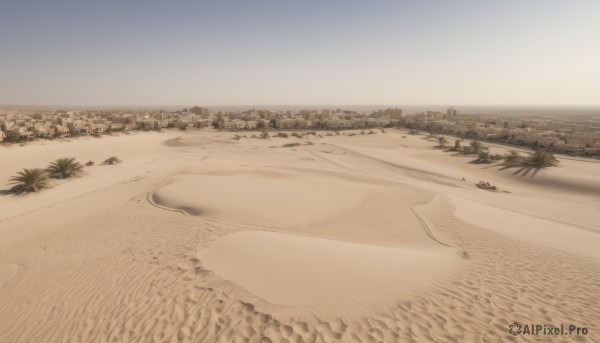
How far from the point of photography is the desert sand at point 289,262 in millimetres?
5164

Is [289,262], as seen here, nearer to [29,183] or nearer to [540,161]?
[29,183]

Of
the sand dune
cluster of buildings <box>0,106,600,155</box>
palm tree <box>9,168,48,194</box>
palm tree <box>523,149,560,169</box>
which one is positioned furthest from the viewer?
cluster of buildings <box>0,106,600,155</box>

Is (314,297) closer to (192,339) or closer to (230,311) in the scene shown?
(230,311)

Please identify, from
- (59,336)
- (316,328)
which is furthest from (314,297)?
(59,336)

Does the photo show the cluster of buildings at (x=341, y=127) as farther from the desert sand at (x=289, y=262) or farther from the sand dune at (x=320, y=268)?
the sand dune at (x=320, y=268)

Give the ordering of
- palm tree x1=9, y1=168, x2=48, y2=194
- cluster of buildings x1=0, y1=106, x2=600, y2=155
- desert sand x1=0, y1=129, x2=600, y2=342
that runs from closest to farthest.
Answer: desert sand x1=0, y1=129, x2=600, y2=342, palm tree x1=9, y1=168, x2=48, y2=194, cluster of buildings x1=0, y1=106, x2=600, y2=155

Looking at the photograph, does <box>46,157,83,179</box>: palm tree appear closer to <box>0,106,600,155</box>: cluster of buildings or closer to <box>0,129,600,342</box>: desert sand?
<box>0,129,600,342</box>: desert sand

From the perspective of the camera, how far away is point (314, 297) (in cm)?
572

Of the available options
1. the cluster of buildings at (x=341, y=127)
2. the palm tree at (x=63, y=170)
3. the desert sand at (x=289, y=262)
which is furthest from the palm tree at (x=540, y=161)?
the palm tree at (x=63, y=170)

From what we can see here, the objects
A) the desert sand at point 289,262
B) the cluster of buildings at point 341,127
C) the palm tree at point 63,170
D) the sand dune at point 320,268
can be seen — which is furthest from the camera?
the cluster of buildings at point 341,127

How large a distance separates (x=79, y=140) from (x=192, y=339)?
38767 millimetres

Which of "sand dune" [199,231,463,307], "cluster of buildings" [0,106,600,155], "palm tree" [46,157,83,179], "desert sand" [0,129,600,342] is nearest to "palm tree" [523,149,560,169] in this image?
"desert sand" [0,129,600,342]

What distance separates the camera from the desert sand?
516cm

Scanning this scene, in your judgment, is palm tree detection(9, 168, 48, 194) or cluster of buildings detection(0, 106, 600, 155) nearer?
palm tree detection(9, 168, 48, 194)
